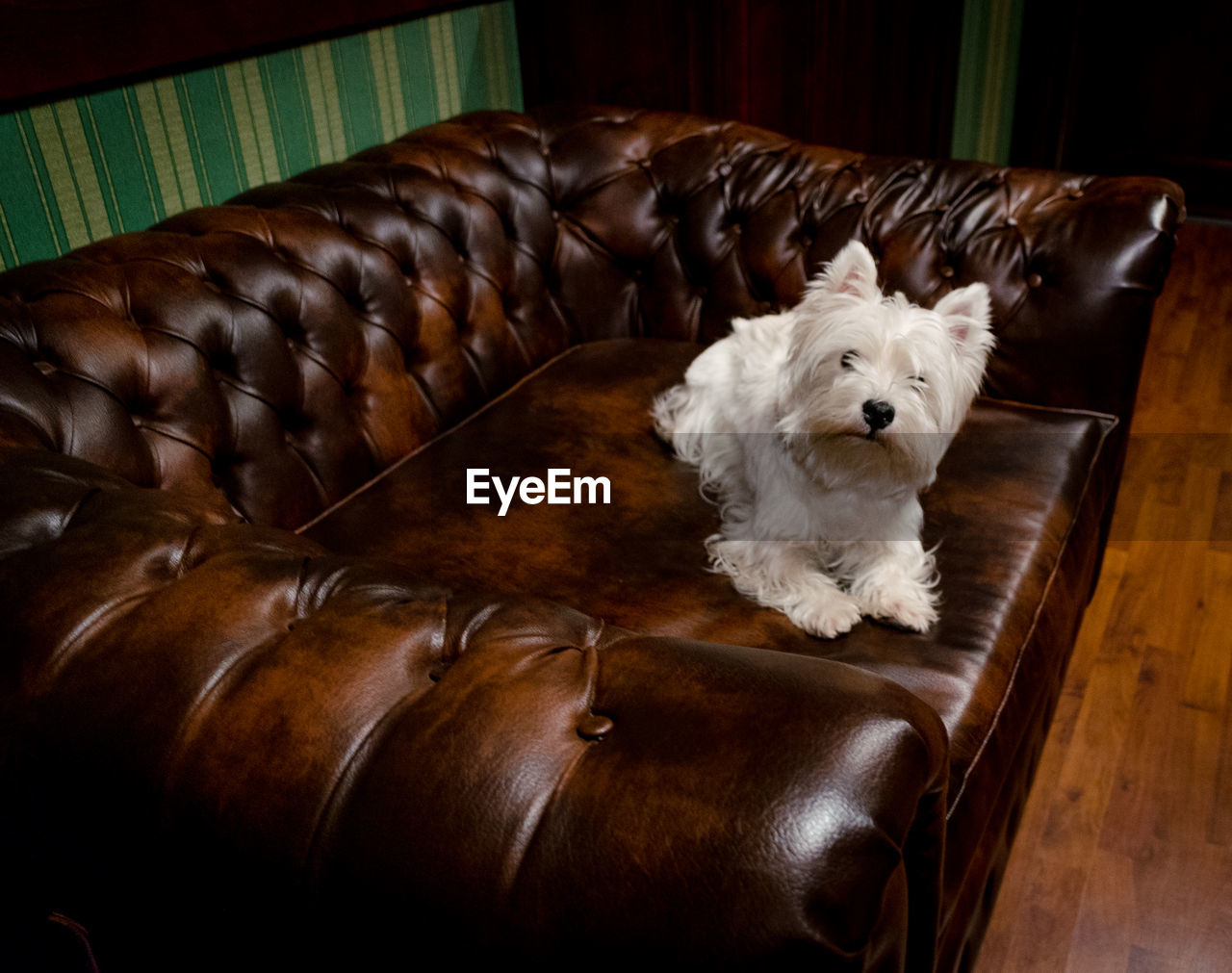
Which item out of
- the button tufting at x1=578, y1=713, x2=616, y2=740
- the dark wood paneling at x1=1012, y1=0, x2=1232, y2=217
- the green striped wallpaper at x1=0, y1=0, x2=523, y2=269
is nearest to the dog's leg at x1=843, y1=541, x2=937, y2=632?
the button tufting at x1=578, y1=713, x2=616, y2=740

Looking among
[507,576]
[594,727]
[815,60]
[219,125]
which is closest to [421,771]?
[594,727]

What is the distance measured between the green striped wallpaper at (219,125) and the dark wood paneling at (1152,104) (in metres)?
3.04

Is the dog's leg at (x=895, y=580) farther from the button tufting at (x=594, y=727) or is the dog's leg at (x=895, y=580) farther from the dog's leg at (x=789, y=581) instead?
the button tufting at (x=594, y=727)

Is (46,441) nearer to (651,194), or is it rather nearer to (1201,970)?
(651,194)

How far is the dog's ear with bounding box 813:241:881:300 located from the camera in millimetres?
1754

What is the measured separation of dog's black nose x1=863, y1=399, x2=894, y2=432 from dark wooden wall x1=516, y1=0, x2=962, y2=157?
198cm

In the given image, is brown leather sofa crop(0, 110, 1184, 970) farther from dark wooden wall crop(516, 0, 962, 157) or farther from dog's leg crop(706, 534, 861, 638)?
dark wooden wall crop(516, 0, 962, 157)

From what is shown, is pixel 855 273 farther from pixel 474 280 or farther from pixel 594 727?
pixel 594 727

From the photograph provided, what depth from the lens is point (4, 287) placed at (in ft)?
5.51

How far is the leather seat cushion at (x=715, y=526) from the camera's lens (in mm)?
1586

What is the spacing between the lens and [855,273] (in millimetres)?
1773

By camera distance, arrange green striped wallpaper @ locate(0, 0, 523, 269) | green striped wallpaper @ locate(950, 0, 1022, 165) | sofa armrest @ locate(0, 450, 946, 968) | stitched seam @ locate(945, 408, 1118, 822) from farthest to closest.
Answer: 1. green striped wallpaper @ locate(950, 0, 1022, 165)
2. green striped wallpaper @ locate(0, 0, 523, 269)
3. stitched seam @ locate(945, 408, 1118, 822)
4. sofa armrest @ locate(0, 450, 946, 968)

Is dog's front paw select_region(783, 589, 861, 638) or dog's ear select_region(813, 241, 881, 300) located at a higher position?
dog's ear select_region(813, 241, 881, 300)

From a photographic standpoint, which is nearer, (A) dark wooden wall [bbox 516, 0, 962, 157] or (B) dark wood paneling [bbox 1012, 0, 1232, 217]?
(A) dark wooden wall [bbox 516, 0, 962, 157]
